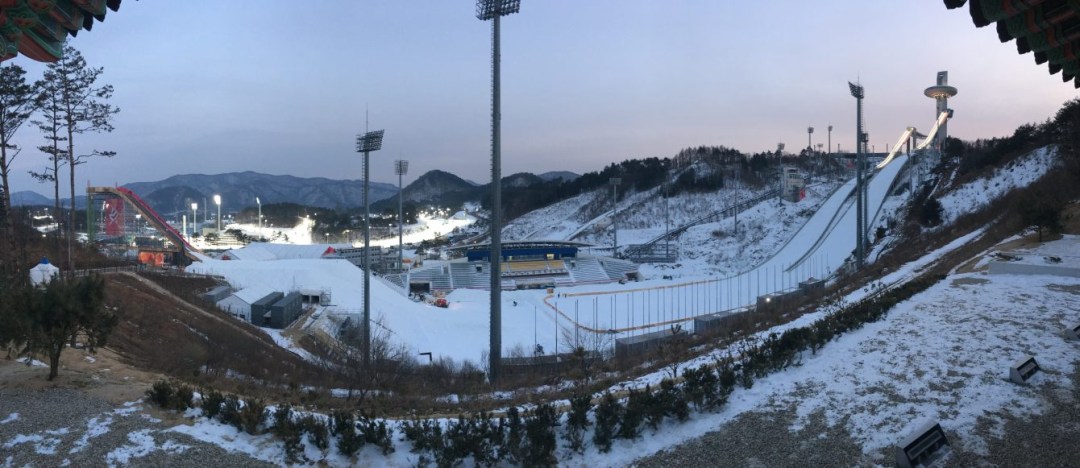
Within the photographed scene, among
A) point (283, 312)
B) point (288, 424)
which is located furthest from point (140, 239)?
point (288, 424)

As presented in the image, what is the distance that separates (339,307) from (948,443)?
28937 mm

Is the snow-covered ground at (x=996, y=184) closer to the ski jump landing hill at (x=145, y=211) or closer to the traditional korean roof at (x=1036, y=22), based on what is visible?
the traditional korean roof at (x=1036, y=22)

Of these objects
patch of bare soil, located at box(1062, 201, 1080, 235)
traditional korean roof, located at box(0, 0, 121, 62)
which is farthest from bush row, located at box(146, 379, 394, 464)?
patch of bare soil, located at box(1062, 201, 1080, 235)

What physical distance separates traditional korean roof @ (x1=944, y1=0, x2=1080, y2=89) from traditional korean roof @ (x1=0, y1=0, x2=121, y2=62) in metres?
6.63

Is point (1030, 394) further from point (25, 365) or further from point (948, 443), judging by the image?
point (25, 365)

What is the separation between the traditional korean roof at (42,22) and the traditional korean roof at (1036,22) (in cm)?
663

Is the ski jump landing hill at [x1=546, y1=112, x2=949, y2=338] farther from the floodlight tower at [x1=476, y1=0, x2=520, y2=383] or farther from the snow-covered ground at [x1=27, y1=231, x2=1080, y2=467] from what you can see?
the snow-covered ground at [x1=27, y1=231, x2=1080, y2=467]

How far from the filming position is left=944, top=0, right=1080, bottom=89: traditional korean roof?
415cm

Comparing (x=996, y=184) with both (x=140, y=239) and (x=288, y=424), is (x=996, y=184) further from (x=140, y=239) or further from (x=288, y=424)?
(x=140, y=239)

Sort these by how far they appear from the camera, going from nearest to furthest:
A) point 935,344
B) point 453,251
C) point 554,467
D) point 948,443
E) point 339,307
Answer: point 948,443 → point 554,467 → point 935,344 → point 339,307 → point 453,251

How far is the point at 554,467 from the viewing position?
6.11 m

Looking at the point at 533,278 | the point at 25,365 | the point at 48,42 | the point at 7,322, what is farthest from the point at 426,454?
the point at 533,278

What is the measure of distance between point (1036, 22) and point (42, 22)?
7796 mm

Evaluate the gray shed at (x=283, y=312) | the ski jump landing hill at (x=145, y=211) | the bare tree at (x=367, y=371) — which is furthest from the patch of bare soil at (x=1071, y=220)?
the ski jump landing hill at (x=145, y=211)
